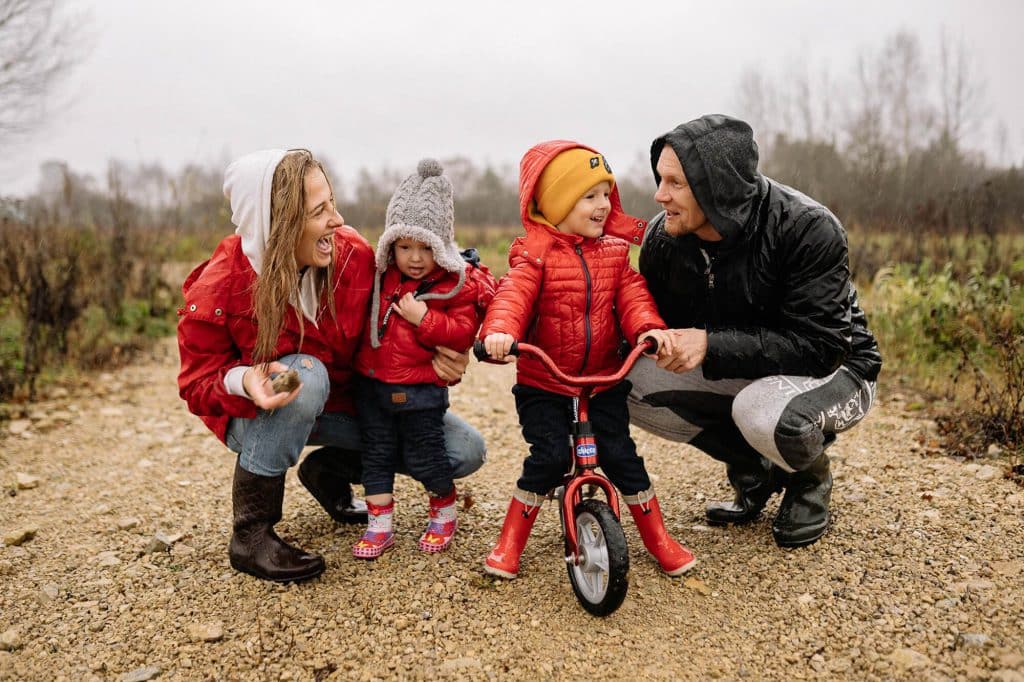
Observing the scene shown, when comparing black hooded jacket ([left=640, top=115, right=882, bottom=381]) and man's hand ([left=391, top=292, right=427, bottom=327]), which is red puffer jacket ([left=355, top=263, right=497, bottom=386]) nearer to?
man's hand ([left=391, top=292, right=427, bottom=327])

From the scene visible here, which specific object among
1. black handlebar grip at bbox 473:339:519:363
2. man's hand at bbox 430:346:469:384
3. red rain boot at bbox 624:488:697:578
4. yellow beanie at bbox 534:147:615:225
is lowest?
red rain boot at bbox 624:488:697:578

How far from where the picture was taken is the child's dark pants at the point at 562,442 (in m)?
2.93

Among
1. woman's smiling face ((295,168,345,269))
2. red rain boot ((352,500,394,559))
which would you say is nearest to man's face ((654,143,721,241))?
woman's smiling face ((295,168,345,269))

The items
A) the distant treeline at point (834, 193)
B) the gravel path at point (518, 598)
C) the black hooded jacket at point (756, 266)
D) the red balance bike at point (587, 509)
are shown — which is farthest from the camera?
the distant treeline at point (834, 193)

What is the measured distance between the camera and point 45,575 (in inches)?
123

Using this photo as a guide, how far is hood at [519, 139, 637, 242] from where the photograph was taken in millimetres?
2990

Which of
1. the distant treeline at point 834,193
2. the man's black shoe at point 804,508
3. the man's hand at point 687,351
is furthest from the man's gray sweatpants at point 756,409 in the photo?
the distant treeline at point 834,193

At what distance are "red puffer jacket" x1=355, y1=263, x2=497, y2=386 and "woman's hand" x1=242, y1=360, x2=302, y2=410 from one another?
392 millimetres

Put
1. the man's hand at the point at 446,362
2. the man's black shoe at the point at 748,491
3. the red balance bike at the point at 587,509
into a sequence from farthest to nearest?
1. the man's black shoe at the point at 748,491
2. the man's hand at the point at 446,362
3. the red balance bike at the point at 587,509

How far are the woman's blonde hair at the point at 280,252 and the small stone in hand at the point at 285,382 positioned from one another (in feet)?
0.53

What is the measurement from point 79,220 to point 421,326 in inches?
243

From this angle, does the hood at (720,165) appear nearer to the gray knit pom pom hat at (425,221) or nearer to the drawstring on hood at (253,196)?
the gray knit pom pom hat at (425,221)

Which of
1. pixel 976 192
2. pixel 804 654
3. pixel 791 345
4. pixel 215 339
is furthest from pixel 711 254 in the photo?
pixel 976 192

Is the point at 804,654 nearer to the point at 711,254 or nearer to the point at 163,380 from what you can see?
the point at 711,254
